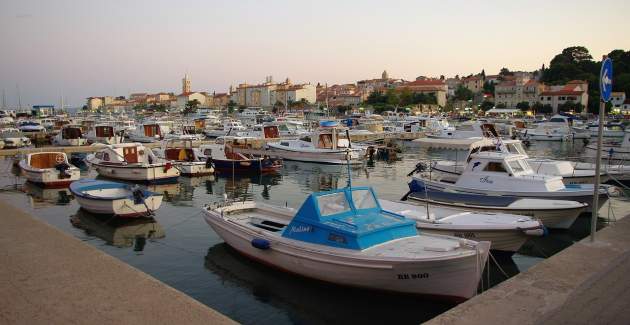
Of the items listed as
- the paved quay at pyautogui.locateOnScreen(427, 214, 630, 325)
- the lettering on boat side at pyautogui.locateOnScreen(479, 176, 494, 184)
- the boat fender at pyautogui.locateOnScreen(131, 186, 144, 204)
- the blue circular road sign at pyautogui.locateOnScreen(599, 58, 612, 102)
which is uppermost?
the blue circular road sign at pyautogui.locateOnScreen(599, 58, 612, 102)

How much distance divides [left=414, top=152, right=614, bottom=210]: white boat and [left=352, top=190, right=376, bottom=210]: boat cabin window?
26.1 ft

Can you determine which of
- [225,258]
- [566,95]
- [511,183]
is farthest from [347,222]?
[566,95]

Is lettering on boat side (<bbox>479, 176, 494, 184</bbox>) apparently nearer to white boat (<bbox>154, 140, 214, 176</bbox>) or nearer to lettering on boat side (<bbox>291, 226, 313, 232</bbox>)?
lettering on boat side (<bbox>291, 226, 313, 232</bbox>)

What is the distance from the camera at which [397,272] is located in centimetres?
953

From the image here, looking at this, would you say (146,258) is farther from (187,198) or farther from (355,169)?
(355,169)

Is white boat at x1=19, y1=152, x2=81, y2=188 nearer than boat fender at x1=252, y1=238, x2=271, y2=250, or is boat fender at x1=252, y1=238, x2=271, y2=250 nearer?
boat fender at x1=252, y1=238, x2=271, y2=250

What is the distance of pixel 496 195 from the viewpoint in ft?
56.7

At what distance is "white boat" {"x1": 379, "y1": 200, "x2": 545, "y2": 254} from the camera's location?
12.0 m

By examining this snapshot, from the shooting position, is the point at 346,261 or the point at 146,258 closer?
the point at 346,261

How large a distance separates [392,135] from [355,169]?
25.7m

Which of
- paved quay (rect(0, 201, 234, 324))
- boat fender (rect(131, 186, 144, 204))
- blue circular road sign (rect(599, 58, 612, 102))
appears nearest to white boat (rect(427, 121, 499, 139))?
boat fender (rect(131, 186, 144, 204))

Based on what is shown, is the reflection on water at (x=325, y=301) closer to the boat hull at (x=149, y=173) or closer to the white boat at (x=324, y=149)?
the boat hull at (x=149, y=173)

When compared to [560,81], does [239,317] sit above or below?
below

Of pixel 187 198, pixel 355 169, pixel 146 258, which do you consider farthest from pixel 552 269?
pixel 355 169
